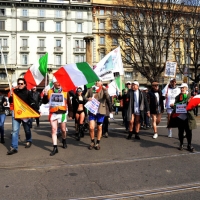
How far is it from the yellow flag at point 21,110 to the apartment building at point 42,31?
42486 mm

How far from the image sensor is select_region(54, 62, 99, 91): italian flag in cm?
683

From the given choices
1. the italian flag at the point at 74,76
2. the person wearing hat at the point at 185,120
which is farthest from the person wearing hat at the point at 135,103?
the italian flag at the point at 74,76

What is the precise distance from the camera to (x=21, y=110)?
6430 millimetres

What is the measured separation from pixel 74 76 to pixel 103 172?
295 centimetres

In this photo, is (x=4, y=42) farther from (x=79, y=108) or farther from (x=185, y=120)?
(x=185, y=120)

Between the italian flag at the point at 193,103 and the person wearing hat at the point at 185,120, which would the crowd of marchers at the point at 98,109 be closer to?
the person wearing hat at the point at 185,120

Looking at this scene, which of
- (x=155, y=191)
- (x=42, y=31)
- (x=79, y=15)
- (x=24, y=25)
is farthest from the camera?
(x=79, y=15)

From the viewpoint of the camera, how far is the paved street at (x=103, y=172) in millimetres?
4023

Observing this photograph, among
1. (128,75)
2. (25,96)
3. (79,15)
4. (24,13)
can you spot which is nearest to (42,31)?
(24,13)

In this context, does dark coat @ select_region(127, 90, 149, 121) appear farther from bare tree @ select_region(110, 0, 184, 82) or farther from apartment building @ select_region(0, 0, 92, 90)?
apartment building @ select_region(0, 0, 92, 90)

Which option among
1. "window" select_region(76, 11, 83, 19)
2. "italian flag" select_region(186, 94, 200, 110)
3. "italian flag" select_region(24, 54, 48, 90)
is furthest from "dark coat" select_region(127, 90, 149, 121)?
"window" select_region(76, 11, 83, 19)

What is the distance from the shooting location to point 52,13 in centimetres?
5044

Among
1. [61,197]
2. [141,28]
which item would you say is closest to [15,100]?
[61,197]

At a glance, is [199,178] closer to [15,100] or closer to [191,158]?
[191,158]
